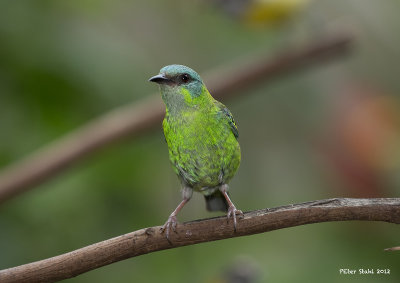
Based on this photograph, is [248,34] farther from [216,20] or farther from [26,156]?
[26,156]

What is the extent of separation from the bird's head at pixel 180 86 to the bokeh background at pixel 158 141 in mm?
1488

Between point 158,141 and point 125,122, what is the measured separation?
1.02 meters

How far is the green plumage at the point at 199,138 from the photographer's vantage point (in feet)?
9.50

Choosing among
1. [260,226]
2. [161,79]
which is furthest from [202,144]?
[260,226]

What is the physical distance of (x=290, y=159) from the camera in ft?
22.8

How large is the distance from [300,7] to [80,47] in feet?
6.57

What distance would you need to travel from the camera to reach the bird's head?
8.87ft

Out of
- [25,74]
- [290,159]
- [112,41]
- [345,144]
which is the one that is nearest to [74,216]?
[25,74]

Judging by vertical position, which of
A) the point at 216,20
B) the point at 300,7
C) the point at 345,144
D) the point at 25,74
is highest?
the point at 216,20

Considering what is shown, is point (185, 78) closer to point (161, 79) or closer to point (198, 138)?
point (161, 79)

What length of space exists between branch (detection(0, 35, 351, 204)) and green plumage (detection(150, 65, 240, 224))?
5.83ft

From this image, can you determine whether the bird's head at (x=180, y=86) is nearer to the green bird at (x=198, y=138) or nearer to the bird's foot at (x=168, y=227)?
the green bird at (x=198, y=138)

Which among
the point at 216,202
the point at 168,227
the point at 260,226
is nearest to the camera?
the point at 260,226

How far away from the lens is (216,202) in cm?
323
